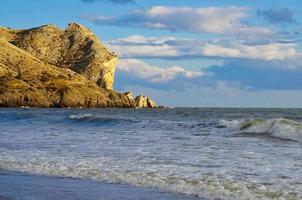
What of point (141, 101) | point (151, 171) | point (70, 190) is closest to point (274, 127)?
point (151, 171)

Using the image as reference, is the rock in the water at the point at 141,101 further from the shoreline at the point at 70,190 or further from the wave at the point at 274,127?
the shoreline at the point at 70,190

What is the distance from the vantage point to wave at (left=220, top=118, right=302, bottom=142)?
31031 mm

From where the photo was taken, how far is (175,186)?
13555 millimetres

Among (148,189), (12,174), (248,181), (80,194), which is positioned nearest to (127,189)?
(148,189)

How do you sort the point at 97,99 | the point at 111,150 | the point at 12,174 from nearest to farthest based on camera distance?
the point at 12,174
the point at 111,150
the point at 97,99

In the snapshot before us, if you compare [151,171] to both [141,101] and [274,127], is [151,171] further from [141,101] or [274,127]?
[141,101]

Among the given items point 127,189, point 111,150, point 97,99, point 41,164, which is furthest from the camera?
point 97,99

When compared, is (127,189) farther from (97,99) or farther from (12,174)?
(97,99)

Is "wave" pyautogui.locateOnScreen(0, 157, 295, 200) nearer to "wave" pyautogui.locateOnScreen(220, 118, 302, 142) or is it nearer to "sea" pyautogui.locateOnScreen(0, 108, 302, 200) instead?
"sea" pyautogui.locateOnScreen(0, 108, 302, 200)

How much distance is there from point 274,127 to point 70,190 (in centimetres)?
2341

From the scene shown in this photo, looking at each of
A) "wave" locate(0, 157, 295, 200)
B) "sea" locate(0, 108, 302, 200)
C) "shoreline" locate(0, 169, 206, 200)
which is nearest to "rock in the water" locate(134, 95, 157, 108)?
"sea" locate(0, 108, 302, 200)

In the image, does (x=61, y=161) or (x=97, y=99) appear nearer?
(x=61, y=161)

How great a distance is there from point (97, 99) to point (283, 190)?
546 ft

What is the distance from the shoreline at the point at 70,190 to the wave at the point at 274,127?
1667cm
